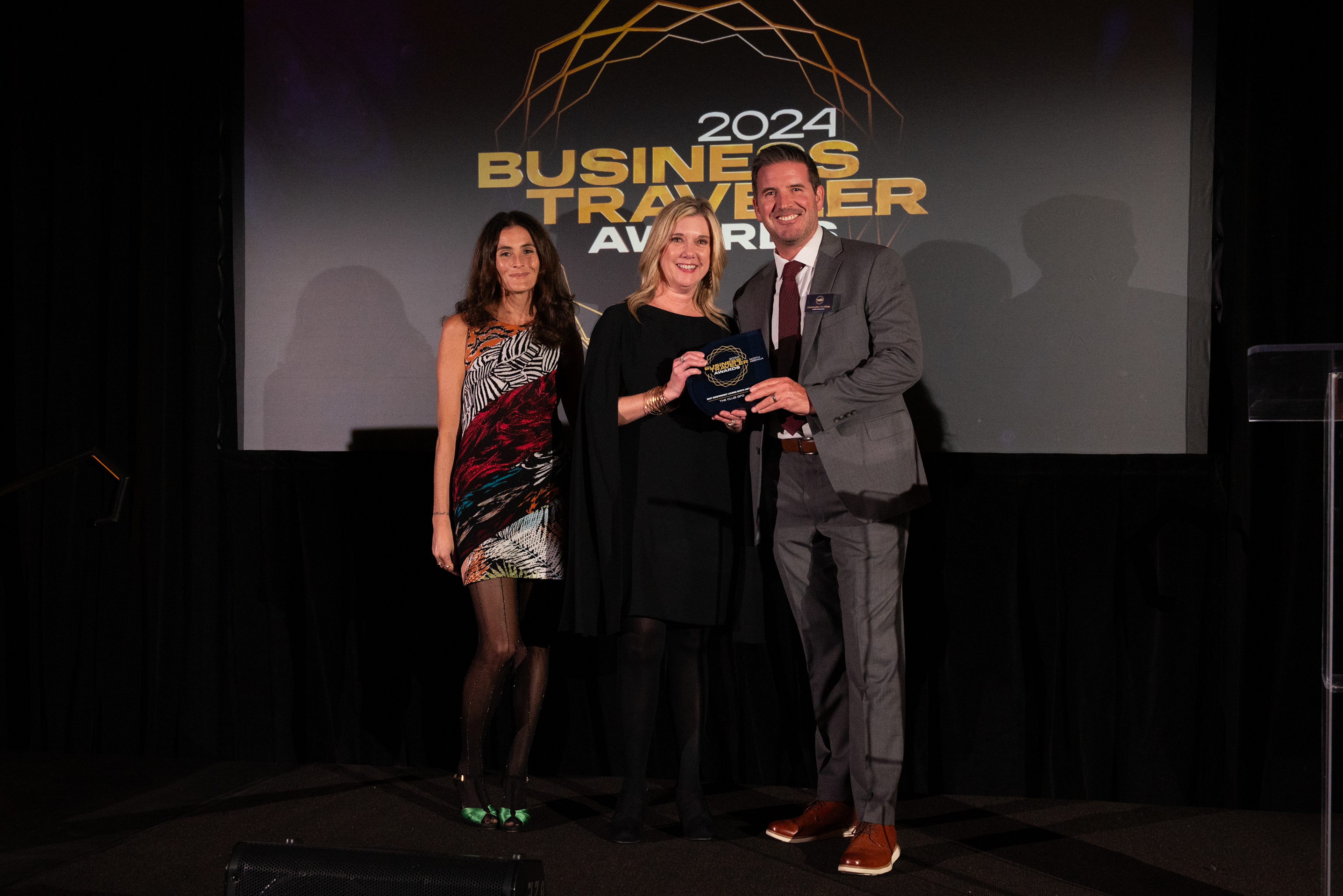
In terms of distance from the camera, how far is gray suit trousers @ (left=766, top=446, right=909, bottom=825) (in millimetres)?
2875

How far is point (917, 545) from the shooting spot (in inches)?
142

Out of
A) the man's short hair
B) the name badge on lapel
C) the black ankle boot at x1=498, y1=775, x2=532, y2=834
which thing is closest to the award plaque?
the name badge on lapel

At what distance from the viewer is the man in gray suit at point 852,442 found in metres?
2.84

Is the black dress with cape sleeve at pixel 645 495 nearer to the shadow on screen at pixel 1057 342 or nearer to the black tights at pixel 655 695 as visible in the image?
the black tights at pixel 655 695

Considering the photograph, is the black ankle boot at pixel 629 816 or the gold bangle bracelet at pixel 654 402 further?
the black ankle boot at pixel 629 816

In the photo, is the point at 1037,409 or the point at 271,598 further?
the point at 271,598

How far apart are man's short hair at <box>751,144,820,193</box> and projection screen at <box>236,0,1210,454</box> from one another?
776 millimetres

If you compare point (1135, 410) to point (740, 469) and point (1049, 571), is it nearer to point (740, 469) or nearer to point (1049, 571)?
point (1049, 571)

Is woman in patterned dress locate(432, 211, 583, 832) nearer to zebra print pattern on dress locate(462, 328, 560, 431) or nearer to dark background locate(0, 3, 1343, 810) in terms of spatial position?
zebra print pattern on dress locate(462, 328, 560, 431)

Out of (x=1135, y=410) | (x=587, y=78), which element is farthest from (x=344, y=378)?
(x=1135, y=410)

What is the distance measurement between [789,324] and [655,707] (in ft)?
3.56

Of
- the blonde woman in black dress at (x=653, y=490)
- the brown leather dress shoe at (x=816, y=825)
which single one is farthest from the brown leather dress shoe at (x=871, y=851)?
the blonde woman in black dress at (x=653, y=490)

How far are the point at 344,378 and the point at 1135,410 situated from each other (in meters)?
2.63

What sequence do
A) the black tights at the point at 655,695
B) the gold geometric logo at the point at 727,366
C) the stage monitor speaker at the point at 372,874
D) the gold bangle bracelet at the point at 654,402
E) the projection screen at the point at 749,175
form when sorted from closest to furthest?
the stage monitor speaker at the point at 372,874 → the gold geometric logo at the point at 727,366 → the gold bangle bracelet at the point at 654,402 → the black tights at the point at 655,695 → the projection screen at the point at 749,175
